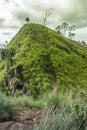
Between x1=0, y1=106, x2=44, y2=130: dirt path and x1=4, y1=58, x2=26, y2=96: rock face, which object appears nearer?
x1=0, y1=106, x2=44, y2=130: dirt path

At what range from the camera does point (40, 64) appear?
204ft

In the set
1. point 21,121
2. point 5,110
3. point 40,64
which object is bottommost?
point 21,121

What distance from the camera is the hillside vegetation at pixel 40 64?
182ft

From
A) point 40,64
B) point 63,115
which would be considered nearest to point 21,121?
point 63,115

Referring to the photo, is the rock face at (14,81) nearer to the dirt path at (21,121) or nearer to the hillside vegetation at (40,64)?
the hillside vegetation at (40,64)

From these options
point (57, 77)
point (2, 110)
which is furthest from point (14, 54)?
point (2, 110)

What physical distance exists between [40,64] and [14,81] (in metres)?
8.47

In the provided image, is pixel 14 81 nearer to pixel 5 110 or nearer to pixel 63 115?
pixel 5 110

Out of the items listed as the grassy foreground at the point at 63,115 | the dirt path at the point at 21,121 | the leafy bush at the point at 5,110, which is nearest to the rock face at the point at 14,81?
the grassy foreground at the point at 63,115

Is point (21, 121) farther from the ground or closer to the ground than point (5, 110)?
closer to the ground

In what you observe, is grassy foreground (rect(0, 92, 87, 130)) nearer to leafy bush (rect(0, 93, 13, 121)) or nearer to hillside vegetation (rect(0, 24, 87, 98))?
leafy bush (rect(0, 93, 13, 121))

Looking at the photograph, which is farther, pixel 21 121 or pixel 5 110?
pixel 5 110

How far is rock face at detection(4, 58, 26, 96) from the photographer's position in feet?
179

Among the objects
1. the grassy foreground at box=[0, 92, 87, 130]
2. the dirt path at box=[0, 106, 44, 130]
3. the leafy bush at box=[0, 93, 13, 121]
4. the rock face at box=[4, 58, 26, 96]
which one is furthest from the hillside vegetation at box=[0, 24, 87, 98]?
the grassy foreground at box=[0, 92, 87, 130]
